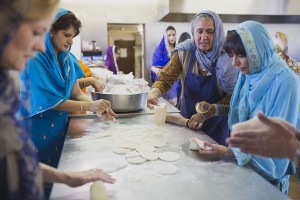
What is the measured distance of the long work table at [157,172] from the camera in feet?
3.02

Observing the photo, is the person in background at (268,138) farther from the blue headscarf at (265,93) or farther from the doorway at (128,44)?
the doorway at (128,44)

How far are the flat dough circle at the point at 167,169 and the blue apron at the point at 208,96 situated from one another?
0.83m

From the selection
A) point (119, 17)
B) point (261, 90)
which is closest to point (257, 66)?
point (261, 90)

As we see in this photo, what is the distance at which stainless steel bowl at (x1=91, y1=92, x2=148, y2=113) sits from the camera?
1902 mm

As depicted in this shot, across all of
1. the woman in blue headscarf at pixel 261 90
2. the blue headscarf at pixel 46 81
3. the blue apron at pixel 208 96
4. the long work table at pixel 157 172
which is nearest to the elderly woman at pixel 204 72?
the blue apron at pixel 208 96

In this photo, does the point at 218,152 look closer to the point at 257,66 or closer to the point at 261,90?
the point at 261,90

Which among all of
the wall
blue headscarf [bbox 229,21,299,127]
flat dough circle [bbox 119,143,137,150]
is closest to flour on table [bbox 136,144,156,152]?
flat dough circle [bbox 119,143,137,150]

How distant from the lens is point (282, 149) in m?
0.78

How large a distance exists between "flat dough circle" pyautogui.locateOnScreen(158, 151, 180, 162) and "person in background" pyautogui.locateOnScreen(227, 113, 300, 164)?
45 cm

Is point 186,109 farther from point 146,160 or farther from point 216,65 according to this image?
point 146,160

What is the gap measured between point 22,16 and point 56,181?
0.56m

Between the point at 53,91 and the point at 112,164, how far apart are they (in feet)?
2.13

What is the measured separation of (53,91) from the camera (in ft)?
5.08

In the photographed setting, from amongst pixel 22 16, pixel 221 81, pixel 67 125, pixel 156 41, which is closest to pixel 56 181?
pixel 22 16
